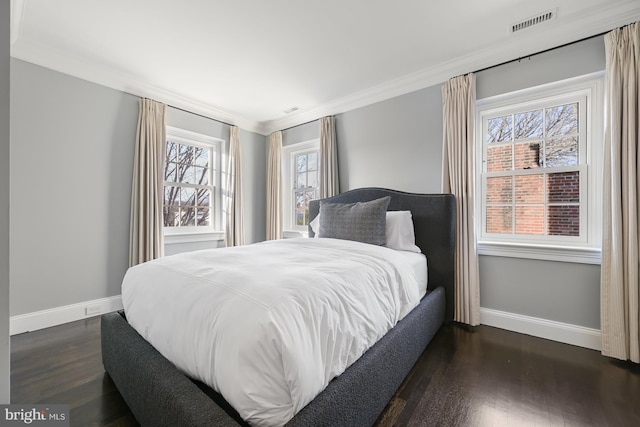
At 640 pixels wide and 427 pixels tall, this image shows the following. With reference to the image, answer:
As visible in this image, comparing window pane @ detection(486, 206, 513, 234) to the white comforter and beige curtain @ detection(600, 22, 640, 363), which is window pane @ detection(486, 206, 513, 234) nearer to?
beige curtain @ detection(600, 22, 640, 363)

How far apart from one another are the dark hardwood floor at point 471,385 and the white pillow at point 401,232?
80cm

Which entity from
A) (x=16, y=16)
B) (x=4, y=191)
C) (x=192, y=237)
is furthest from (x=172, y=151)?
(x=4, y=191)

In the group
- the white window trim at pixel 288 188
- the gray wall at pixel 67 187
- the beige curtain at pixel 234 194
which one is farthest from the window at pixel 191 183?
the white window trim at pixel 288 188

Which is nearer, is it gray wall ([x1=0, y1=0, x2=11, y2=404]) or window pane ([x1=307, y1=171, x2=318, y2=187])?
gray wall ([x1=0, y1=0, x2=11, y2=404])

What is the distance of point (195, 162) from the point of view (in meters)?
3.68

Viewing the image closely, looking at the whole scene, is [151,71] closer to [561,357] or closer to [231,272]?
[231,272]

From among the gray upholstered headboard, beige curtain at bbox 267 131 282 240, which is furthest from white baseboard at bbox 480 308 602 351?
beige curtain at bbox 267 131 282 240

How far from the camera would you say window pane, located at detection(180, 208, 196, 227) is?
11.6 ft

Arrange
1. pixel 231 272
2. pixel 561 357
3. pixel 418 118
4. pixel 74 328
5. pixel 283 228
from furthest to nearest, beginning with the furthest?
pixel 283 228, pixel 418 118, pixel 74 328, pixel 561 357, pixel 231 272

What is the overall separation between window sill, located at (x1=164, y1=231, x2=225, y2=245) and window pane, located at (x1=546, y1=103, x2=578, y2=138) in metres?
3.90

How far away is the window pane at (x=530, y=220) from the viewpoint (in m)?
2.33

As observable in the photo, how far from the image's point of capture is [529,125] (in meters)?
2.40

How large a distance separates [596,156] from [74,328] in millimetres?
4607

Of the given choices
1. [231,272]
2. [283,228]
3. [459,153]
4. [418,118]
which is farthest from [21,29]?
[459,153]
